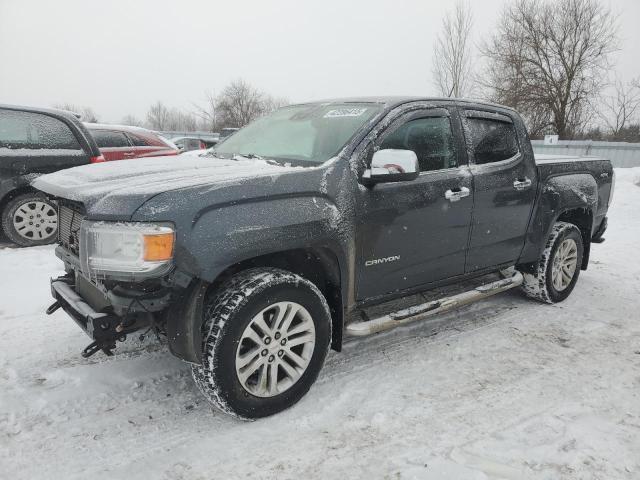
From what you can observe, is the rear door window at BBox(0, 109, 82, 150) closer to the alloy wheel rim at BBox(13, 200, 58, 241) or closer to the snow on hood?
the alloy wheel rim at BBox(13, 200, 58, 241)

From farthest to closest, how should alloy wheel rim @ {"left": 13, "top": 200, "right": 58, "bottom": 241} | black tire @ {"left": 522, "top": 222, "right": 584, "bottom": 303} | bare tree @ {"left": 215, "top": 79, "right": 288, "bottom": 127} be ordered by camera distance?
1. bare tree @ {"left": 215, "top": 79, "right": 288, "bottom": 127}
2. alloy wheel rim @ {"left": 13, "top": 200, "right": 58, "bottom": 241}
3. black tire @ {"left": 522, "top": 222, "right": 584, "bottom": 303}

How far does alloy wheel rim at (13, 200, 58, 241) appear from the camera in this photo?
6246 millimetres

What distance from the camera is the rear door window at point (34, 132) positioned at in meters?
6.12

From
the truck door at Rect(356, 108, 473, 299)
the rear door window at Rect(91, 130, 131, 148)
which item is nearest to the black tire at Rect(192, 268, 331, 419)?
the truck door at Rect(356, 108, 473, 299)

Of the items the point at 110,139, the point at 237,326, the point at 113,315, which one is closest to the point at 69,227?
the point at 113,315

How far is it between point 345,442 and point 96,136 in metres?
7.43

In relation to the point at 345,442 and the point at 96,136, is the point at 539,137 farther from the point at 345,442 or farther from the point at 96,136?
the point at 345,442

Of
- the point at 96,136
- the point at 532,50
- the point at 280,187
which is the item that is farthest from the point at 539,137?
the point at 280,187

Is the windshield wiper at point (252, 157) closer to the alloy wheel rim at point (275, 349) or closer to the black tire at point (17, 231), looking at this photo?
the alloy wheel rim at point (275, 349)

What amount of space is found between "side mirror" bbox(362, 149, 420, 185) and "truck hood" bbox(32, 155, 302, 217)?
456 mm

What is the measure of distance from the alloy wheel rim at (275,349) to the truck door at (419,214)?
505mm

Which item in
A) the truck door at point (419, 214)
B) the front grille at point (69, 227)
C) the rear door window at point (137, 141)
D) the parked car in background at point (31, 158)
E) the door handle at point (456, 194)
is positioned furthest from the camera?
the rear door window at point (137, 141)

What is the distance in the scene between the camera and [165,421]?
2.73m

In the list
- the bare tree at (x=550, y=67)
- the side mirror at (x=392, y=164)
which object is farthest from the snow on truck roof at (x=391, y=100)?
the bare tree at (x=550, y=67)
